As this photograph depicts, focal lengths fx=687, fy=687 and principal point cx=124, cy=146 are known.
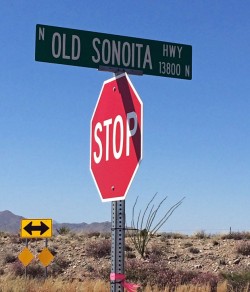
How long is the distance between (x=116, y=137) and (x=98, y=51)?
852 mm

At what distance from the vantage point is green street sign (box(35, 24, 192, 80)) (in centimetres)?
579

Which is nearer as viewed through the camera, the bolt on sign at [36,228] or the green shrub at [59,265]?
the bolt on sign at [36,228]

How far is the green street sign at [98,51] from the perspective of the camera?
579cm

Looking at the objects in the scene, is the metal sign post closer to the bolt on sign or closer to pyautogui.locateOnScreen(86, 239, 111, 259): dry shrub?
the bolt on sign

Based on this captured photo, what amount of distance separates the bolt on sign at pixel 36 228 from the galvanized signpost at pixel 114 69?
18.1m

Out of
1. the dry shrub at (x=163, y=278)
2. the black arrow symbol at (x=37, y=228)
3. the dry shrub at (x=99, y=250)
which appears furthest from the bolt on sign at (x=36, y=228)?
the dry shrub at (x=99, y=250)

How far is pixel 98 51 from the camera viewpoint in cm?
582

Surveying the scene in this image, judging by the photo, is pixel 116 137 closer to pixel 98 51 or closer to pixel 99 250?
pixel 98 51

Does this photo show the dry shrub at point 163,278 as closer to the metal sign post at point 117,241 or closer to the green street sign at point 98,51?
the green street sign at point 98,51

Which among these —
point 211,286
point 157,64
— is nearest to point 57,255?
point 211,286

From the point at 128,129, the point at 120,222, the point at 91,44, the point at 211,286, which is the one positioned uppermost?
the point at 91,44

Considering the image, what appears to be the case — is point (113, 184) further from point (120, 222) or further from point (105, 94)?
point (105, 94)

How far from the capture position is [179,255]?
34.9m

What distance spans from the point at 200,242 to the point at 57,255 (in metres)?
7.99
